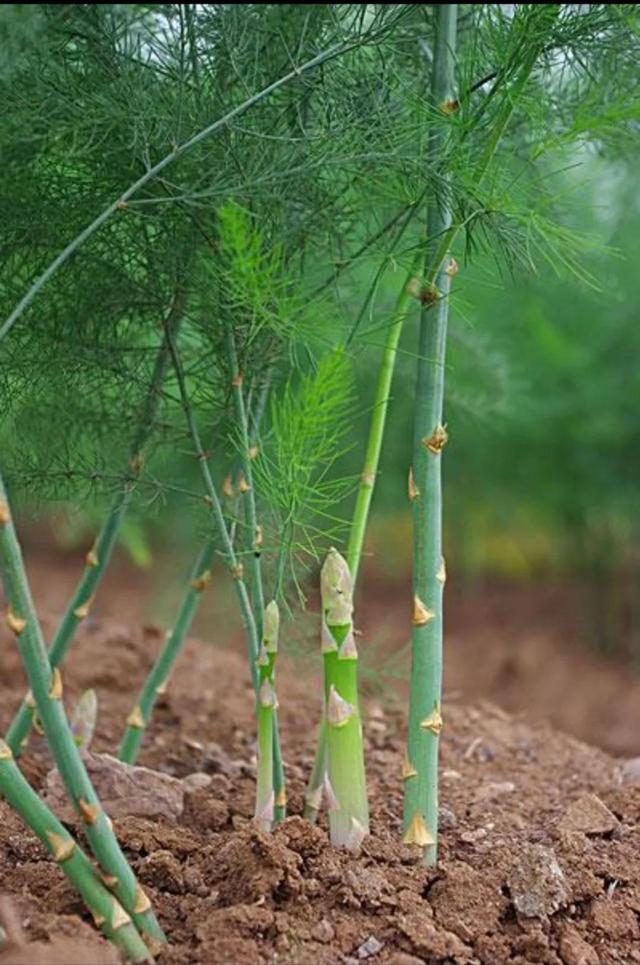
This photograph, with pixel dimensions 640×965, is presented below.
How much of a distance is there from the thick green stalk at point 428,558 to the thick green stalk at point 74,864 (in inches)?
18.4

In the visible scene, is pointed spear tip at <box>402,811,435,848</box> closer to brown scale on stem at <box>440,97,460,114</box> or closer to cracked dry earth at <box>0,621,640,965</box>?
cracked dry earth at <box>0,621,640,965</box>

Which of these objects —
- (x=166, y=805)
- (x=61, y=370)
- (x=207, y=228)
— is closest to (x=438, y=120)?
(x=207, y=228)

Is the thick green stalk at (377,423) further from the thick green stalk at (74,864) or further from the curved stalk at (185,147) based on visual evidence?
the thick green stalk at (74,864)

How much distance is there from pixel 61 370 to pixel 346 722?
0.69m

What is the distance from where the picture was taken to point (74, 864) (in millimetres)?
1668

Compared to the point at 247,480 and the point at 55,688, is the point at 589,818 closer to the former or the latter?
the point at 247,480

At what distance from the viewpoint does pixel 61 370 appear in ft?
6.79

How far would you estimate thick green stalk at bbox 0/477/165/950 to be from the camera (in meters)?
1.60

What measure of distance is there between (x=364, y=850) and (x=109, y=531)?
2.35 ft

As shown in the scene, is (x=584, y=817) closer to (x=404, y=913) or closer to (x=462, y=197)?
(x=404, y=913)

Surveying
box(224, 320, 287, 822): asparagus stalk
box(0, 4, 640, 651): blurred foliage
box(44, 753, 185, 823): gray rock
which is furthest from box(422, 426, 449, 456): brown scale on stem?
box(44, 753, 185, 823): gray rock

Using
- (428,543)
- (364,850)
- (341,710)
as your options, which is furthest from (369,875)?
(428,543)

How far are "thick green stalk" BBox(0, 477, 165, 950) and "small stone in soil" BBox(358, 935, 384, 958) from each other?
1.04ft

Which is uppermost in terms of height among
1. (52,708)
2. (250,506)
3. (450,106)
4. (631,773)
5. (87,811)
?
(450,106)
